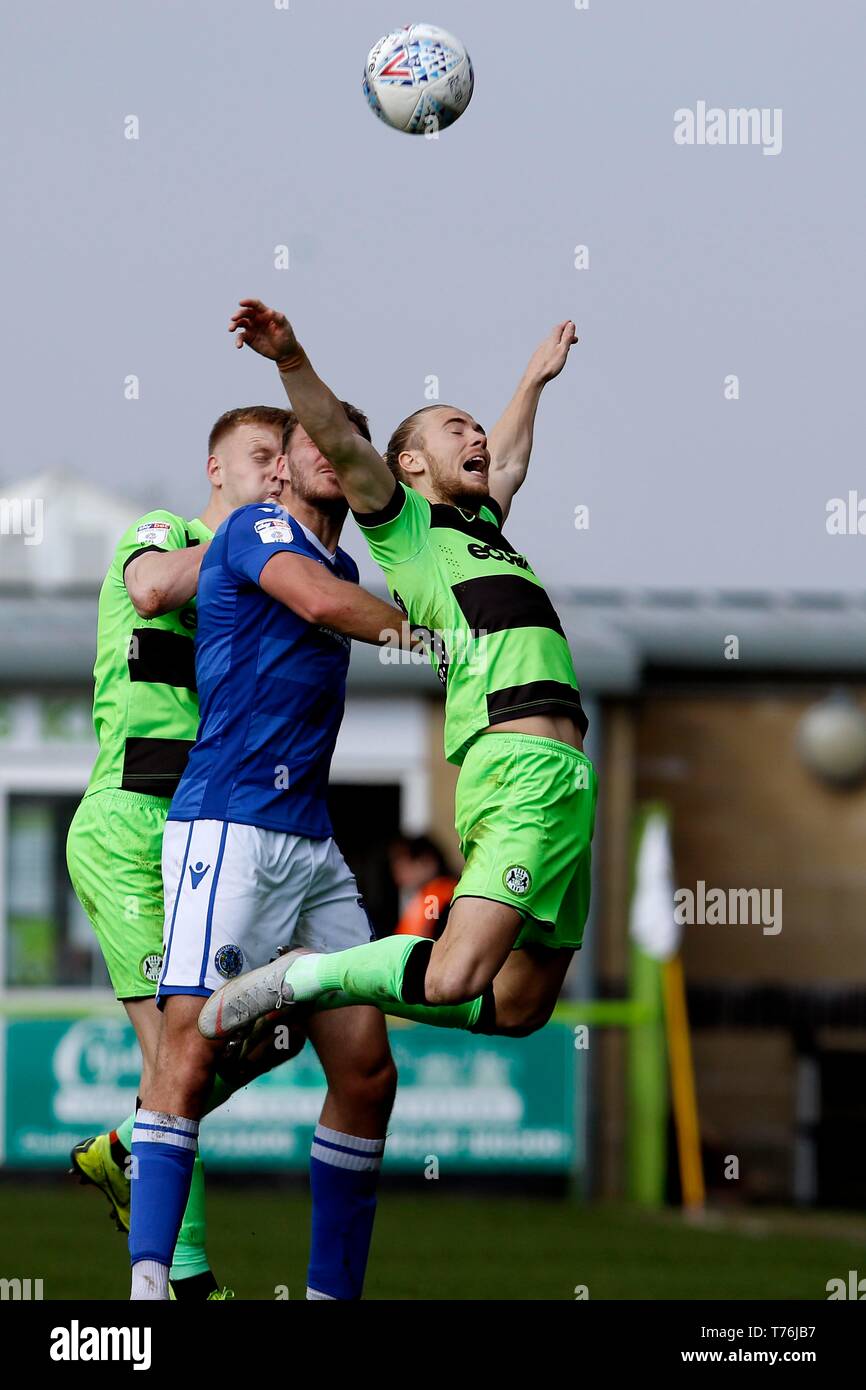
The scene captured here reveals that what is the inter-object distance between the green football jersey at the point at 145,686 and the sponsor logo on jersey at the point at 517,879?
4.06ft

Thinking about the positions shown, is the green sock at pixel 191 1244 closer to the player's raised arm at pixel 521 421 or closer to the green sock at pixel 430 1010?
the green sock at pixel 430 1010

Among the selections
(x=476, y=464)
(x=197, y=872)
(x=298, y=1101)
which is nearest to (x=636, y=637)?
(x=298, y=1101)

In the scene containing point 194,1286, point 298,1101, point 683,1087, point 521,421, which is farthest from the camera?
point 683,1087

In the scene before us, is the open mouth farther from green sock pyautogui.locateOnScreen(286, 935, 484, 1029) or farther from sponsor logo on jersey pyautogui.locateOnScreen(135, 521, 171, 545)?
green sock pyautogui.locateOnScreen(286, 935, 484, 1029)

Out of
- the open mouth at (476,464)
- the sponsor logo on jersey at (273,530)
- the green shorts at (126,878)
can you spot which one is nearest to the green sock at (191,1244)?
the green shorts at (126,878)

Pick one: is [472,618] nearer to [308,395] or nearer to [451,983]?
[308,395]

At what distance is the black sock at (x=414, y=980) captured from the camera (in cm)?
576

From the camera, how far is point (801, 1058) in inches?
637

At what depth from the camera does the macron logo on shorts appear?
5922 mm

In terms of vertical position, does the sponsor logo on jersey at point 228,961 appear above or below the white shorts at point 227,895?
below

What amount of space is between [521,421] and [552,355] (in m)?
0.30

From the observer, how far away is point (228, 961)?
5891 millimetres
